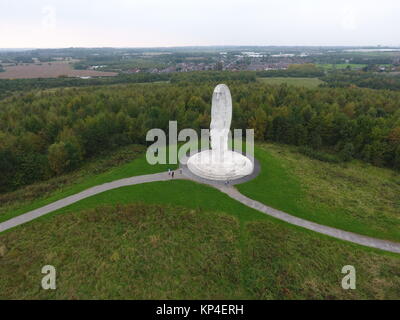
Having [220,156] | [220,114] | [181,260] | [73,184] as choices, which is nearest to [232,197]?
[220,156]

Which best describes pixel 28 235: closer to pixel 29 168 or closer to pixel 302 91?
pixel 29 168

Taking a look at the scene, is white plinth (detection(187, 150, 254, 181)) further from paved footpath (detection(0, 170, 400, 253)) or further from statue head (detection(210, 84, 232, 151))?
statue head (detection(210, 84, 232, 151))

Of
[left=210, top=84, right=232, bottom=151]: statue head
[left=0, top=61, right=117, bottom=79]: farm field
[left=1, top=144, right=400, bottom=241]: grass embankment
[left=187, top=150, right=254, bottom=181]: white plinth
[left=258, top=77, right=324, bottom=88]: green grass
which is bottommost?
[left=1, top=144, right=400, bottom=241]: grass embankment

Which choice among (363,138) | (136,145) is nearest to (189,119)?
(136,145)

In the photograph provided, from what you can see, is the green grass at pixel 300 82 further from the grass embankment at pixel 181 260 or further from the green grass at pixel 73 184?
the grass embankment at pixel 181 260

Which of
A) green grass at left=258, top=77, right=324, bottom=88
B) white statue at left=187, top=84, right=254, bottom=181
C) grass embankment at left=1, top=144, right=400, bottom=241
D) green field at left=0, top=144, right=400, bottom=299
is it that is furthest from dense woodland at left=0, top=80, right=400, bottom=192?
green grass at left=258, top=77, right=324, bottom=88
